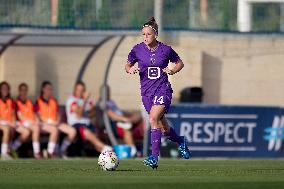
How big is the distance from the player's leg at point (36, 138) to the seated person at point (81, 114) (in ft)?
2.81

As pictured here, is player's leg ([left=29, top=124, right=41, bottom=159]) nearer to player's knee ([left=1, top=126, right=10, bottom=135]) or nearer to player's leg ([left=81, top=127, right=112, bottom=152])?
player's knee ([left=1, top=126, right=10, bottom=135])

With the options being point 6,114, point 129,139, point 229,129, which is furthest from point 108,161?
point 229,129

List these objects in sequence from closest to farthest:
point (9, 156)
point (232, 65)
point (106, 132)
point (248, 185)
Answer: point (248, 185) → point (9, 156) → point (106, 132) → point (232, 65)

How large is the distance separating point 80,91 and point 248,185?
457 inches

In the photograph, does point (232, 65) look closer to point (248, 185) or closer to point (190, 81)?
point (190, 81)

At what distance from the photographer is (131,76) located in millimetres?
26234

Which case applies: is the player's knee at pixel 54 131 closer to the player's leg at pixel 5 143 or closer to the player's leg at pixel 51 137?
the player's leg at pixel 51 137

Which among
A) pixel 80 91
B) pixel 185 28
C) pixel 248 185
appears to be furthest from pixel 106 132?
pixel 248 185

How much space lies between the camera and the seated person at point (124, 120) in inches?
973

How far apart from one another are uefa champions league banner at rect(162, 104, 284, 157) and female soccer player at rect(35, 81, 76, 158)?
6.38ft

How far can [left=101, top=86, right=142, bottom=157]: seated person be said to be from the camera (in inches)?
973

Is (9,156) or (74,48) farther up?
(74,48)

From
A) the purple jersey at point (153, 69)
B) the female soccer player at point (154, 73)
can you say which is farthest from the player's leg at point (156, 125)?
the purple jersey at point (153, 69)

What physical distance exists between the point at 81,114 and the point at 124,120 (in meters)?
1.01
